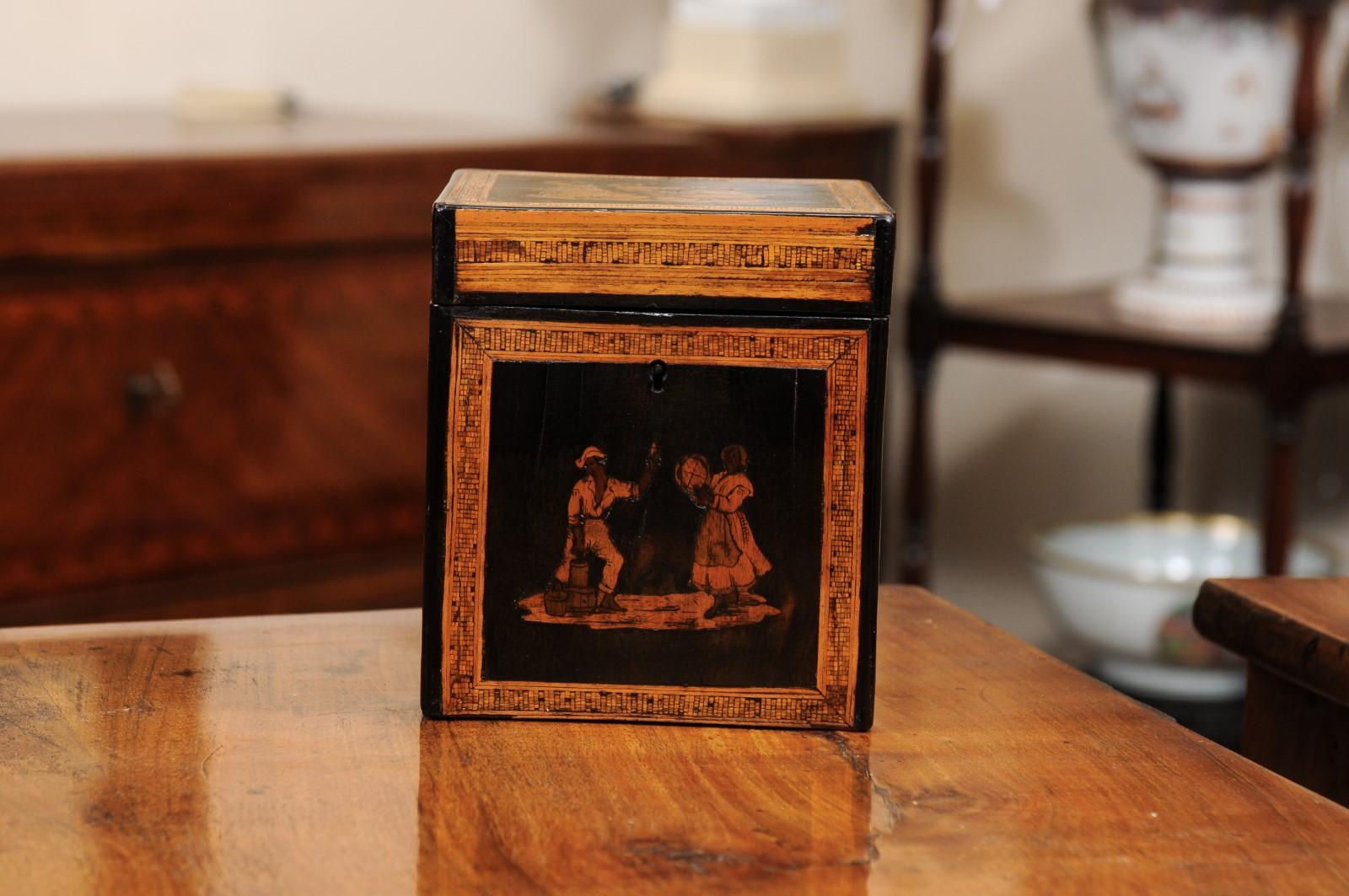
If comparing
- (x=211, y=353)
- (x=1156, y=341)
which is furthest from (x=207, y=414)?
(x=1156, y=341)

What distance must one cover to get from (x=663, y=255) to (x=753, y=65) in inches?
51.5

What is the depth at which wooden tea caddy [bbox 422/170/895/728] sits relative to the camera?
591 mm

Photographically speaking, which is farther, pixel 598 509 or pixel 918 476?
pixel 918 476

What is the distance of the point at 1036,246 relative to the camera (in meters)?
2.23

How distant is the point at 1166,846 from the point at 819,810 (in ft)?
0.36

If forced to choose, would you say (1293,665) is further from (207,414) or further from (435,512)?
(207,414)

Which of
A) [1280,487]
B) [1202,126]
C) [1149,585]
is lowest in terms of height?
[1149,585]

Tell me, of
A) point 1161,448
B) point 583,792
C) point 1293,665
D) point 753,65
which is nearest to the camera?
point 583,792

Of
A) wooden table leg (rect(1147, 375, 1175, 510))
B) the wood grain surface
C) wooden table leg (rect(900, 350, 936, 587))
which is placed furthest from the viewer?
wooden table leg (rect(1147, 375, 1175, 510))

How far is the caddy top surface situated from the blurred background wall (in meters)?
1.39

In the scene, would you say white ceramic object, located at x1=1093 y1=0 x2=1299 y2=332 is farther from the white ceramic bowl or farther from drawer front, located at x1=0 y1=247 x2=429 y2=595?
drawer front, located at x1=0 y1=247 x2=429 y2=595

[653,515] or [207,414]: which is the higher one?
[653,515]

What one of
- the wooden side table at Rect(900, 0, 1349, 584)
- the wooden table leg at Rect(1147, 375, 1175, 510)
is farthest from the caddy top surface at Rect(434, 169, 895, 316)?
the wooden table leg at Rect(1147, 375, 1175, 510)

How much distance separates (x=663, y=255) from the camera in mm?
589
